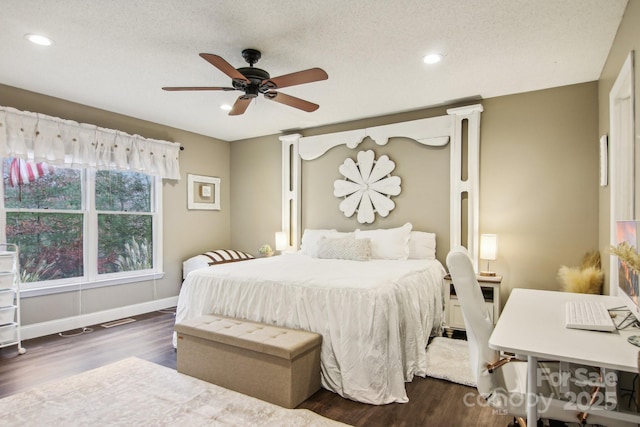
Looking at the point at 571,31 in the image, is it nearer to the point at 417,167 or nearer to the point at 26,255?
the point at 417,167

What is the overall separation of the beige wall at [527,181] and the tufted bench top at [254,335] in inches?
94.4

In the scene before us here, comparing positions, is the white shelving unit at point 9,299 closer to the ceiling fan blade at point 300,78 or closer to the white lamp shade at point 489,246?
A: the ceiling fan blade at point 300,78

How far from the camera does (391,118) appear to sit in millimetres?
4715

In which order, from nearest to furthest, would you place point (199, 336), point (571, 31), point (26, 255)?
point (571, 31), point (199, 336), point (26, 255)

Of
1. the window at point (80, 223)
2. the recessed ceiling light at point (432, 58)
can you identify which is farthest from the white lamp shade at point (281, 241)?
the recessed ceiling light at point (432, 58)

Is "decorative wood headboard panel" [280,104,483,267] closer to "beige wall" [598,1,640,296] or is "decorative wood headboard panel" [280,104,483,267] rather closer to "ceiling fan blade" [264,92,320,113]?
"beige wall" [598,1,640,296]

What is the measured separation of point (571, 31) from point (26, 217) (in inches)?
211

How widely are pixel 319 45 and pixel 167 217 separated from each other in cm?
359

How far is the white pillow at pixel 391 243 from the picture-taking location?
4156mm

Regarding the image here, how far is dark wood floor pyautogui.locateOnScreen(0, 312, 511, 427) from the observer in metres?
2.30

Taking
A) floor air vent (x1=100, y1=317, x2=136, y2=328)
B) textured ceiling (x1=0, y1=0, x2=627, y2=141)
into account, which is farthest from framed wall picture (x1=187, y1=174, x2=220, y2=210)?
floor air vent (x1=100, y1=317, x2=136, y2=328)

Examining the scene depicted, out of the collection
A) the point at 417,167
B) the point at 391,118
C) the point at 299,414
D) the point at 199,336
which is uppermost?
the point at 391,118

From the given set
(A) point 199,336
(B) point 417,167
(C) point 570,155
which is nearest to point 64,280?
(A) point 199,336

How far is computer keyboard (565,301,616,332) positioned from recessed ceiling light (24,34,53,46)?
3.81 metres
